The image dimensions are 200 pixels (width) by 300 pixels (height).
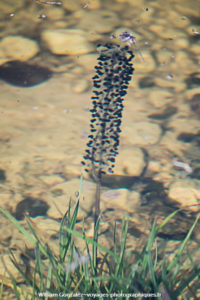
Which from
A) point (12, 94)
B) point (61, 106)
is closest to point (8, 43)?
point (12, 94)

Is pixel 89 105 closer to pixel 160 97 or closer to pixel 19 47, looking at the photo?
pixel 160 97

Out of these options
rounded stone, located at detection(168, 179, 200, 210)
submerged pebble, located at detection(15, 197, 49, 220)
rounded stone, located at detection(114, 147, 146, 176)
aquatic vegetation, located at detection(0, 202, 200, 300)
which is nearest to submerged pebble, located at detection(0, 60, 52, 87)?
rounded stone, located at detection(114, 147, 146, 176)

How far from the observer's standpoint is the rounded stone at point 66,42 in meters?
4.57

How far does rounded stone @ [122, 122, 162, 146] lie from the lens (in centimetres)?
365

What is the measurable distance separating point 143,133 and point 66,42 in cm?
205

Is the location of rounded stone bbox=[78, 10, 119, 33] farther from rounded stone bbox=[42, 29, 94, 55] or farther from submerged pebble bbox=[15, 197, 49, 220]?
submerged pebble bbox=[15, 197, 49, 220]

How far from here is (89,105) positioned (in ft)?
13.2

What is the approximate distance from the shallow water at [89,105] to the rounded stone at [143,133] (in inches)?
0.5

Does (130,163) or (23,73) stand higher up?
(23,73)

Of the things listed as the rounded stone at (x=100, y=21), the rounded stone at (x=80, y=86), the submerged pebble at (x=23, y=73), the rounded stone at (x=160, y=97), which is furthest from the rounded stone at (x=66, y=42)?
the rounded stone at (x=160, y=97)

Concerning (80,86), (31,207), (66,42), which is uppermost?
(66,42)

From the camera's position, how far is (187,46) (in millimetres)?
4645

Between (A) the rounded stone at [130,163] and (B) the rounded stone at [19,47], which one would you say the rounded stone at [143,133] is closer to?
(A) the rounded stone at [130,163]

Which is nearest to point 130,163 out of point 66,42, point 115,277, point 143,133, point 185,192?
point 143,133
